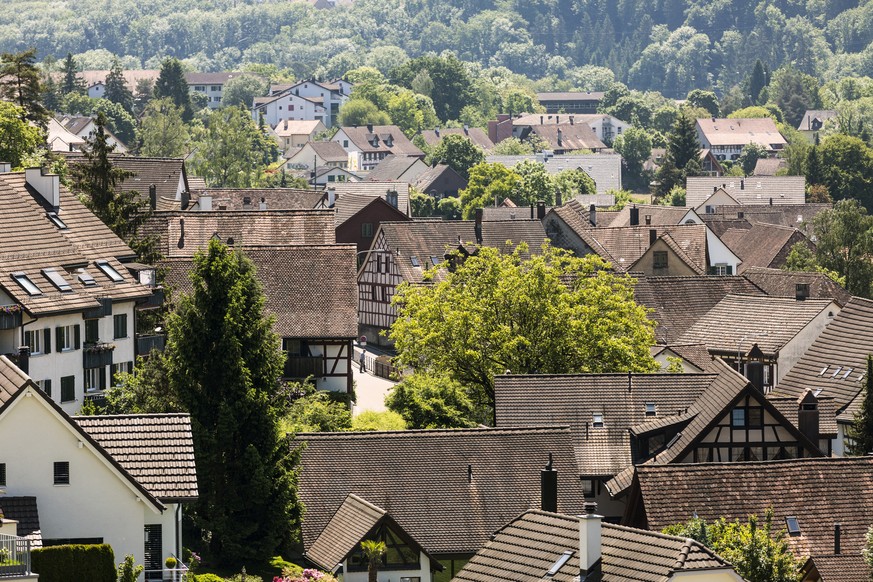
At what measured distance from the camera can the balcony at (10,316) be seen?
50.6 metres

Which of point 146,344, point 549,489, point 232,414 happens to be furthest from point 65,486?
point 146,344

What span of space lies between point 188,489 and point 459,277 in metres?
34.1

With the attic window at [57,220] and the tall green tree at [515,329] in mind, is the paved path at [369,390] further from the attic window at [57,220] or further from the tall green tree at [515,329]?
the attic window at [57,220]

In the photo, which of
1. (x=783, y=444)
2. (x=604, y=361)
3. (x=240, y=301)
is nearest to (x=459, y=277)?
(x=604, y=361)

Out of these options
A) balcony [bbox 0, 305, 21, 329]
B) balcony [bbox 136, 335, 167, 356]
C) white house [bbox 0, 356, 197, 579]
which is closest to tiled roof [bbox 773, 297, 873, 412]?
balcony [bbox 136, 335, 167, 356]

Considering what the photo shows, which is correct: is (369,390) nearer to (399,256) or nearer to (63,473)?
(399,256)

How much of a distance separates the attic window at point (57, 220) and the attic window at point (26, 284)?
462cm

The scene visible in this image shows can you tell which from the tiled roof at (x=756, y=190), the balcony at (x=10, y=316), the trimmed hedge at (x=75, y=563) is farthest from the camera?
the tiled roof at (x=756, y=190)

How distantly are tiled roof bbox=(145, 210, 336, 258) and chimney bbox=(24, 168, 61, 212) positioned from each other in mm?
17883

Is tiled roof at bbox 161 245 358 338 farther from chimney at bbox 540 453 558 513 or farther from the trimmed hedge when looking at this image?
the trimmed hedge

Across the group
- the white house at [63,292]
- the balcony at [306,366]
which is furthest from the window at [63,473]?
the balcony at [306,366]

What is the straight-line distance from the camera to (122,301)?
5581 cm

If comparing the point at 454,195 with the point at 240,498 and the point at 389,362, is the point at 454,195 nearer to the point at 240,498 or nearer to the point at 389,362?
the point at 389,362

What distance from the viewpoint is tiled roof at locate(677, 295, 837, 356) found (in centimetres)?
7100
